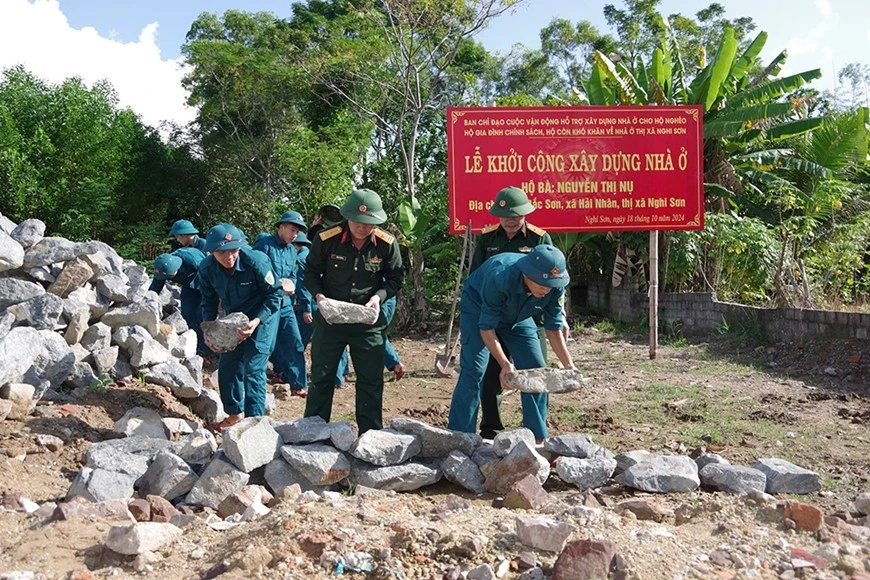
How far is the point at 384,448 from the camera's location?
4734 mm

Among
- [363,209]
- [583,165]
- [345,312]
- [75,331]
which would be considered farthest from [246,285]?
[583,165]

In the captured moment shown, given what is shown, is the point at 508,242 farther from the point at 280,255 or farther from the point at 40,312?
the point at 40,312

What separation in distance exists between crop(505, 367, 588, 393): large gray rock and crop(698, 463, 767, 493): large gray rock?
878 millimetres

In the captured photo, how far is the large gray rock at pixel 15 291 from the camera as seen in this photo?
6871mm

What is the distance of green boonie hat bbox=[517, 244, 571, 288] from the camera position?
15.1ft

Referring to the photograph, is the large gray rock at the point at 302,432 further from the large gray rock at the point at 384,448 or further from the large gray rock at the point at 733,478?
the large gray rock at the point at 733,478

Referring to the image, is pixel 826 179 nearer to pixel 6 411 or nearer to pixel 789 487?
pixel 789 487

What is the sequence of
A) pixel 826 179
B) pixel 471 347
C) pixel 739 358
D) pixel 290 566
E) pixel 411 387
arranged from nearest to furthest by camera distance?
1. pixel 290 566
2. pixel 471 347
3. pixel 411 387
4. pixel 739 358
5. pixel 826 179

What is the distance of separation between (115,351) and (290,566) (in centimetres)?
416

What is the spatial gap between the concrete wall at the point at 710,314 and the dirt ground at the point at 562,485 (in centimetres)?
20

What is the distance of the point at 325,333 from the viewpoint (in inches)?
213

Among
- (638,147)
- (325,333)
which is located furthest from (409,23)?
(325,333)

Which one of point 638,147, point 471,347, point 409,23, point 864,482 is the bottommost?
point 864,482

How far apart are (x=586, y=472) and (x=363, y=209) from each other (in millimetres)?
2072
